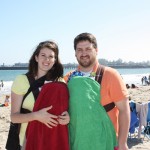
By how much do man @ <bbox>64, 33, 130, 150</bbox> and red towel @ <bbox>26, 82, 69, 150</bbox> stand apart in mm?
355

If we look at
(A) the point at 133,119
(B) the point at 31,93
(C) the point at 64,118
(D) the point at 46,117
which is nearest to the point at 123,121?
(C) the point at 64,118

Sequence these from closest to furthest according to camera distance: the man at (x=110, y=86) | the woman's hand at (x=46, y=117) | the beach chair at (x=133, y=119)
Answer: the woman's hand at (x=46, y=117) → the man at (x=110, y=86) → the beach chair at (x=133, y=119)

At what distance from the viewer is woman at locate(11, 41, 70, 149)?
230 centimetres

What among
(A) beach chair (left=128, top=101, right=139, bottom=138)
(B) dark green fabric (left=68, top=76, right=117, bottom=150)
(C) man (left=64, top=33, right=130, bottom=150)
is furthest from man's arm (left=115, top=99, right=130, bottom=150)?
(A) beach chair (left=128, top=101, right=139, bottom=138)

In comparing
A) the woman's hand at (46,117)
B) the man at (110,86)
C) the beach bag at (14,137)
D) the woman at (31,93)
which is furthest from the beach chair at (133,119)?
the woman's hand at (46,117)

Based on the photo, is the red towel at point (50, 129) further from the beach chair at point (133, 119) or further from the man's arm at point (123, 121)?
the beach chair at point (133, 119)

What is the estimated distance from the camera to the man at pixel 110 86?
2.50 metres

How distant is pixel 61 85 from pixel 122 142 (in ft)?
2.27

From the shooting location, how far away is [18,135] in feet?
8.24

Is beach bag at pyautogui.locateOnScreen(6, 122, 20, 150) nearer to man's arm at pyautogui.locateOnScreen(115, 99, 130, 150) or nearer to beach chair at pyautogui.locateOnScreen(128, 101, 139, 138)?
man's arm at pyautogui.locateOnScreen(115, 99, 130, 150)

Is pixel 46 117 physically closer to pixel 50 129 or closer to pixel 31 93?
pixel 50 129

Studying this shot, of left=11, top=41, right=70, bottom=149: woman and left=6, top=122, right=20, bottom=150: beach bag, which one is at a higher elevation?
left=11, top=41, right=70, bottom=149: woman

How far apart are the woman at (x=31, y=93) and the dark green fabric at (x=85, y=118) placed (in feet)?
0.32

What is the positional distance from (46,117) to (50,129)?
112mm
